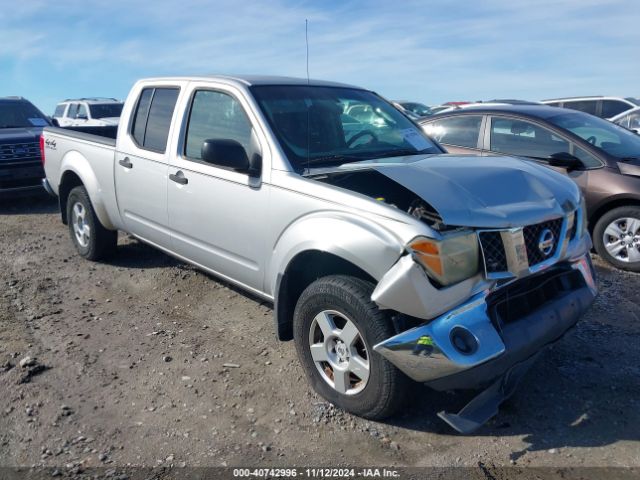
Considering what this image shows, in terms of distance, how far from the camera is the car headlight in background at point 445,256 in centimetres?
267

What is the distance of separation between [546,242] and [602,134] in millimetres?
3952

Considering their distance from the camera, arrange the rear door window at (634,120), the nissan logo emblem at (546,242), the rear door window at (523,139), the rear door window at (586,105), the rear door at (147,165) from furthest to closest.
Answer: the rear door window at (586,105), the rear door window at (634,120), the rear door window at (523,139), the rear door at (147,165), the nissan logo emblem at (546,242)

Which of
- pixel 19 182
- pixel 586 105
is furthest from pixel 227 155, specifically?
pixel 586 105

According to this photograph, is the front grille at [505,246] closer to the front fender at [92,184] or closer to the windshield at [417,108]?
the front fender at [92,184]

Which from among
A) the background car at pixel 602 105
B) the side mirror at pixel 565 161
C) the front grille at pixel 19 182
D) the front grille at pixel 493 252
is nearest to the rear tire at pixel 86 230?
the front grille at pixel 19 182

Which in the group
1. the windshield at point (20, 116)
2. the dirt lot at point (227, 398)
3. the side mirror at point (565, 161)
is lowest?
the dirt lot at point (227, 398)

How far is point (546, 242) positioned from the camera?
3.06m

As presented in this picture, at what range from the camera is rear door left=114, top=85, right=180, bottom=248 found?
14.9 ft

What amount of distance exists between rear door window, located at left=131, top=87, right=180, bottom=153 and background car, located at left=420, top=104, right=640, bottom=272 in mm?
3580

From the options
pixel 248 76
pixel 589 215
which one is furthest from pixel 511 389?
pixel 589 215

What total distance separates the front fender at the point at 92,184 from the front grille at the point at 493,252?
153 inches

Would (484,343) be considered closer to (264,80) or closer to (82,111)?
(264,80)

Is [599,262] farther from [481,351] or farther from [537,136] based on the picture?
[481,351]

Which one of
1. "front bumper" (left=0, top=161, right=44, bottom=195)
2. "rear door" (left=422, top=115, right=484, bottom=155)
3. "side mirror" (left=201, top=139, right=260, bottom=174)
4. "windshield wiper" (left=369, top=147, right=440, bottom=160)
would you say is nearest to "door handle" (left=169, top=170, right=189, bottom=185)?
"side mirror" (left=201, top=139, right=260, bottom=174)
